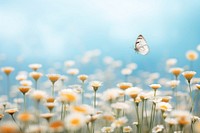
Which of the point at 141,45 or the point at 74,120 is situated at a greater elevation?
the point at 141,45

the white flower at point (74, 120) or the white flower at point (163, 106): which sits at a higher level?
the white flower at point (163, 106)

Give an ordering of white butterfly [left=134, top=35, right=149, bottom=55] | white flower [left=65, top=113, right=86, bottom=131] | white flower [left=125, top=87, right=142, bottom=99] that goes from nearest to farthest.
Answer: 1. white flower [left=65, top=113, right=86, bottom=131]
2. white flower [left=125, top=87, right=142, bottom=99]
3. white butterfly [left=134, top=35, right=149, bottom=55]

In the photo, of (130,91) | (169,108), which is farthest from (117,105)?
(169,108)

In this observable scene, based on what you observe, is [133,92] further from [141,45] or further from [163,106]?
[141,45]

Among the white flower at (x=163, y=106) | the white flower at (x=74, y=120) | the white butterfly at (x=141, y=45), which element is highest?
the white butterfly at (x=141, y=45)

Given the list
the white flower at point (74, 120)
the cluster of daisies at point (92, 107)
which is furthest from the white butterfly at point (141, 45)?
the white flower at point (74, 120)

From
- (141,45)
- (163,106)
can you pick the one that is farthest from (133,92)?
(141,45)

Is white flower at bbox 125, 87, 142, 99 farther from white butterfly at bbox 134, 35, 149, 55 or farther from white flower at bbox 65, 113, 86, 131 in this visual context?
white butterfly at bbox 134, 35, 149, 55

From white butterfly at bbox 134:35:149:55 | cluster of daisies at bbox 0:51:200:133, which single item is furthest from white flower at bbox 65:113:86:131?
white butterfly at bbox 134:35:149:55

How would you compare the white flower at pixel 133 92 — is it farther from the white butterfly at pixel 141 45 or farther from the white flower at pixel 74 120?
the white butterfly at pixel 141 45
